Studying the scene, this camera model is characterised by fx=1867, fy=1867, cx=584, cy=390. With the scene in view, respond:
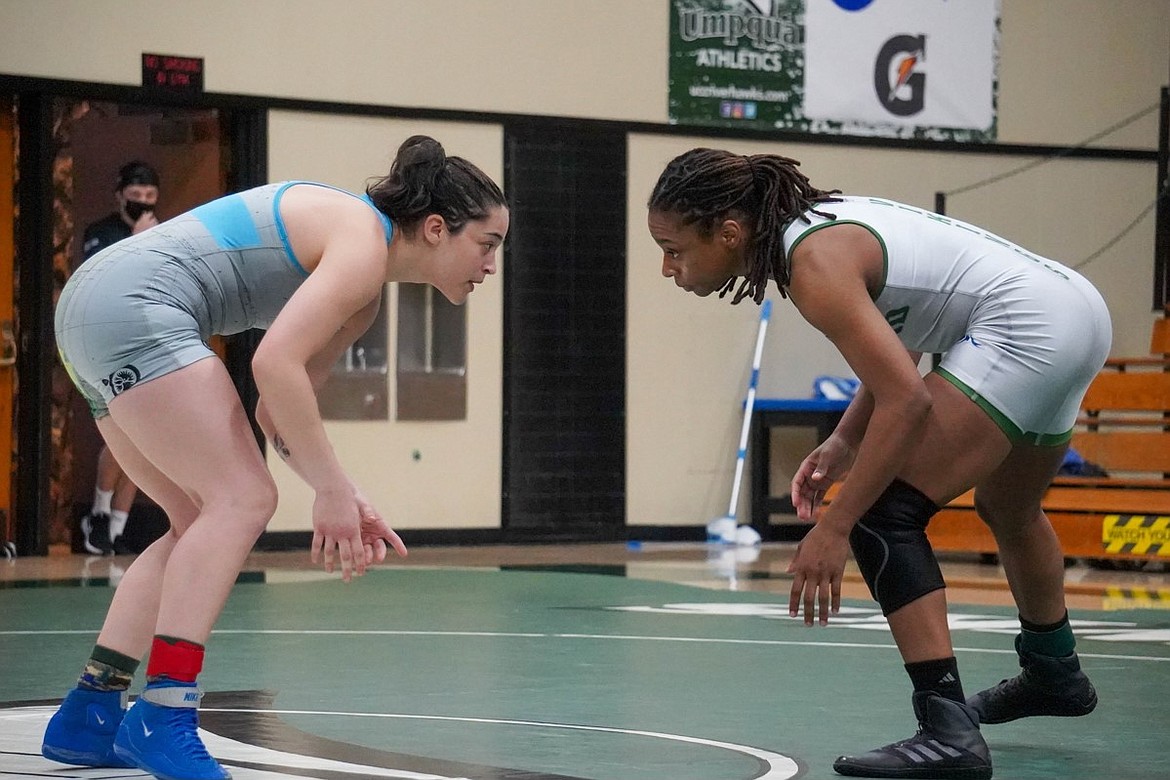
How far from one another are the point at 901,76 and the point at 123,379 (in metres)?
9.20

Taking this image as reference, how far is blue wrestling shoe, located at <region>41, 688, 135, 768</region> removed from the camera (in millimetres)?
3346

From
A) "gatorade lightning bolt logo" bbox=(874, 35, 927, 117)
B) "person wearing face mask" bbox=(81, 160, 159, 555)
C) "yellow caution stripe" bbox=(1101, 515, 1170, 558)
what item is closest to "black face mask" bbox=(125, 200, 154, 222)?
"person wearing face mask" bbox=(81, 160, 159, 555)

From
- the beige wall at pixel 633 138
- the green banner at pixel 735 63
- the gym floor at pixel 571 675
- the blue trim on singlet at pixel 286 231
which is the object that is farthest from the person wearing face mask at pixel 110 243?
the blue trim on singlet at pixel 286 231

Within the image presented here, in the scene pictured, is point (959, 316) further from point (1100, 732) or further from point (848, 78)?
point (848, 78)

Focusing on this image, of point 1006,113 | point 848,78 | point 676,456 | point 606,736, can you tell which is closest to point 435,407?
point 676,456

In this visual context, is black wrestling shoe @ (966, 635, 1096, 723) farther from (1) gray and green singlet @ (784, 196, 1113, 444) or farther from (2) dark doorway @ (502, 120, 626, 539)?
(2) dark doorway @ (502, 120, 626, 539)

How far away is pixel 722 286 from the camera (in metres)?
3.56

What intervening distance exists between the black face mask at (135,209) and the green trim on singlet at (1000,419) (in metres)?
7.08

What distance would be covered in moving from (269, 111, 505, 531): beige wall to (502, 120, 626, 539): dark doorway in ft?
0.36

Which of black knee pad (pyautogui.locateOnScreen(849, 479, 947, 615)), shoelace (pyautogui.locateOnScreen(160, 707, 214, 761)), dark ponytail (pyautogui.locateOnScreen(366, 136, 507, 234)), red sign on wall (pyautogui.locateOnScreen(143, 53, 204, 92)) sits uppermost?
red sign on wall (pyautogui.locateOnScreen(143, 53, 204, 92))

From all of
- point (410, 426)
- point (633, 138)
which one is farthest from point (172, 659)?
point (633, 138)

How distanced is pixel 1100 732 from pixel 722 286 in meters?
1.29

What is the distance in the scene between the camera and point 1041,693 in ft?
12.4

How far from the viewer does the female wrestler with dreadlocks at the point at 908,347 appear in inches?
128
